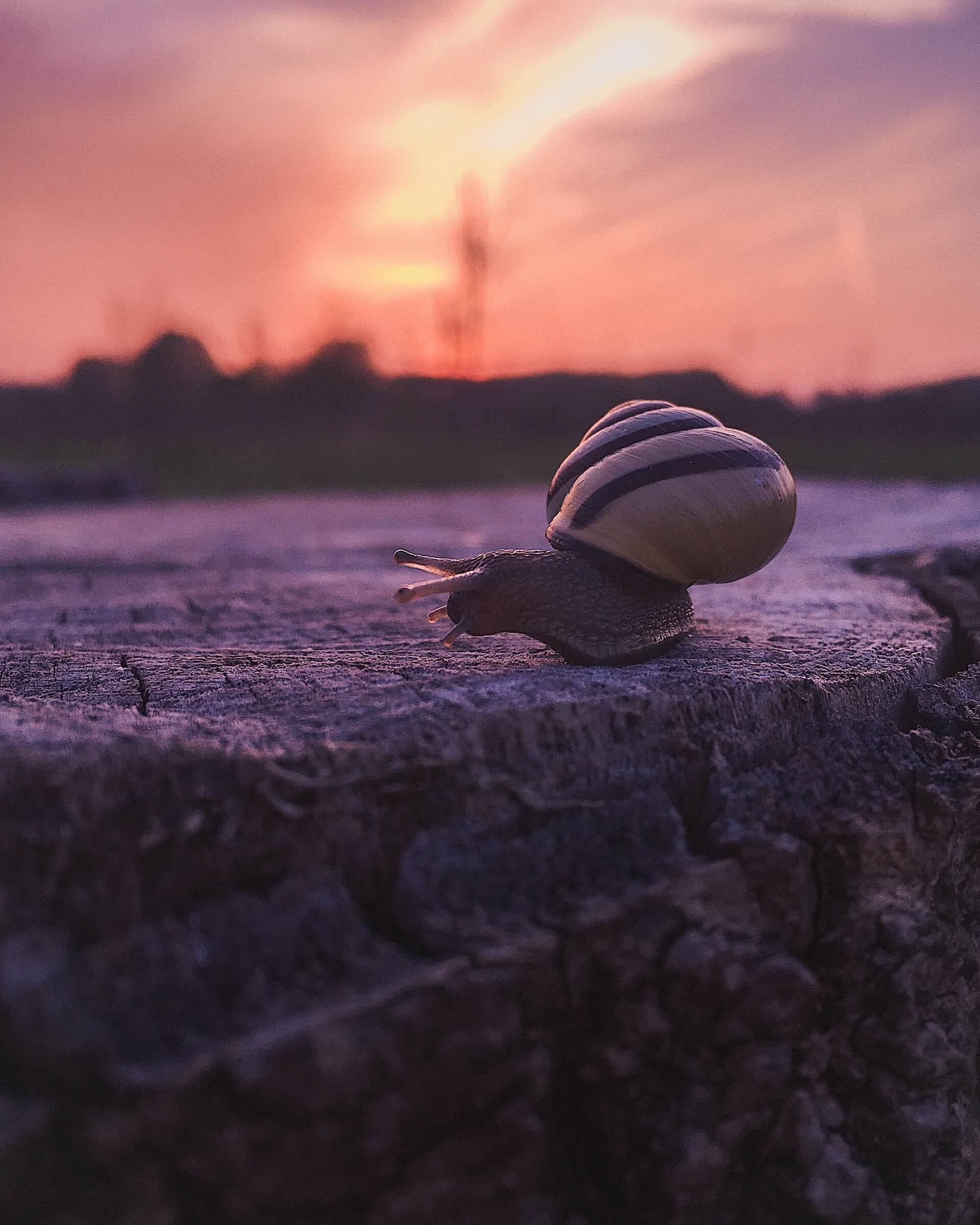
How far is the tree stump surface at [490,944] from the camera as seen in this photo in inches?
33.3

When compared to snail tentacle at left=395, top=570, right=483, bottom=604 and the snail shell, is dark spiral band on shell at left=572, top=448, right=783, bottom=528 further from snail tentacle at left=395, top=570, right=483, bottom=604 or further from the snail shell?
snail tentacle at left=395, top=570, right=483, bottom=604

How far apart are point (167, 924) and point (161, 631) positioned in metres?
0.99

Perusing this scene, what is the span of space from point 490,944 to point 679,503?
0.83 meters

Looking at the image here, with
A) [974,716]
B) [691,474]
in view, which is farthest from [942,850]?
[691,474]

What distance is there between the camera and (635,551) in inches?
60.4

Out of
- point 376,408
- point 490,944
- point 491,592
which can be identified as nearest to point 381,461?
point 376,408

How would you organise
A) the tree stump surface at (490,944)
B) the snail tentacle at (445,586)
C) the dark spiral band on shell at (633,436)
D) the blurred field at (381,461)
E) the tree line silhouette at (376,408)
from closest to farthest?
the tree stump surface at (490,944), the snail tentacle at (445,586), the dark spiral band on shell at (633,436), the blurred field at (381,461), the tree line silhouette at (376,408)

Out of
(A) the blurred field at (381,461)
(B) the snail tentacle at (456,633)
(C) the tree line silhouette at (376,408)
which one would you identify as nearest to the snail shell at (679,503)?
(B) the snail tentacle at (456,633)

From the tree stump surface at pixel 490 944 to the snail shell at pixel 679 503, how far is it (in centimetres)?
20

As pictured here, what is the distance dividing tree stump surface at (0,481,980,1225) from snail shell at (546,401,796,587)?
20 centimetres

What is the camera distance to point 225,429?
14.8m

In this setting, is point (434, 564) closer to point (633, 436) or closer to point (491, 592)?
point (491, 592)

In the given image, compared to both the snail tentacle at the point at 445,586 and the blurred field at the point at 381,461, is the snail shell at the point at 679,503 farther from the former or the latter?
the blurred field at the point at 381,461

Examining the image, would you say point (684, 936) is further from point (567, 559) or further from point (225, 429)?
point (225, 429)
